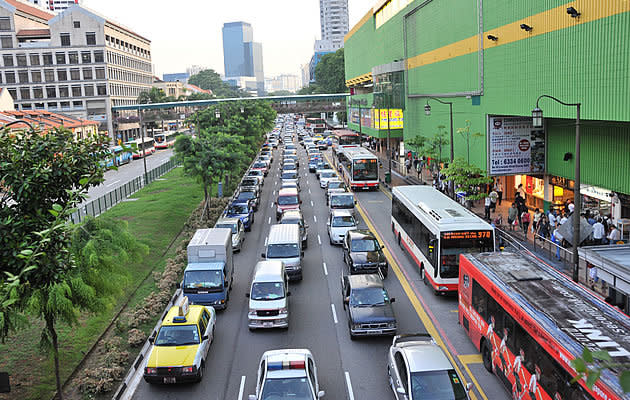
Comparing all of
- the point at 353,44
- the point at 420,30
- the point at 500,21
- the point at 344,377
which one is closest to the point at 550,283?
the point at 344,377

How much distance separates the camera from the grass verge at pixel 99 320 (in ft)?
54.1

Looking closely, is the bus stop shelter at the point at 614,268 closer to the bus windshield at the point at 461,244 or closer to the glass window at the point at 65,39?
the bus windshield at the point at 461,244

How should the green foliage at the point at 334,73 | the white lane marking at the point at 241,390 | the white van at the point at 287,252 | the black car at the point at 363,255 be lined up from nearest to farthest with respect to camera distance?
the white lane marking at the point at 241,390
the black car at the point at 363,255
the white van at the point at 287,252
the green foliage at the point at 334,73

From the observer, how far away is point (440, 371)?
13.0 m

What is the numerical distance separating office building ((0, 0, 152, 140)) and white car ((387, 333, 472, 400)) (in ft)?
340

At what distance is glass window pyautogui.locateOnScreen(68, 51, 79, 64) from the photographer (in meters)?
110

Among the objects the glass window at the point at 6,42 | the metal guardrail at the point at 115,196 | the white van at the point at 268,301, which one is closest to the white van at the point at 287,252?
the white van at the point at 268,301

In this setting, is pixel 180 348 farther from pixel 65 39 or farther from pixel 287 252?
pixel 65 39

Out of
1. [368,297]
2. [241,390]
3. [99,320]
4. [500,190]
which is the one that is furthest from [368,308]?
[500,190]

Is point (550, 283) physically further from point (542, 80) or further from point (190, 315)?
point (542, 80)

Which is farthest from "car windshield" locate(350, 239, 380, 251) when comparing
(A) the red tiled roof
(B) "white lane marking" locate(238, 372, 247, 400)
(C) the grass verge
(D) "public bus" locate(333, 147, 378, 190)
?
(A) the red tiled roof

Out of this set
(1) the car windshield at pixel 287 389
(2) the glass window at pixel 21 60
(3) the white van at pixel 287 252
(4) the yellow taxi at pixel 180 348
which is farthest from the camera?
(2) the glass window at pixel 21 60

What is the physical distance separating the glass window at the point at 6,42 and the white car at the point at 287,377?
4509 inches

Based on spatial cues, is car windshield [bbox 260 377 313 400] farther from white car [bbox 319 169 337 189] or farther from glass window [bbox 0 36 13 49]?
glass window [bbox 0 36 13 49]
